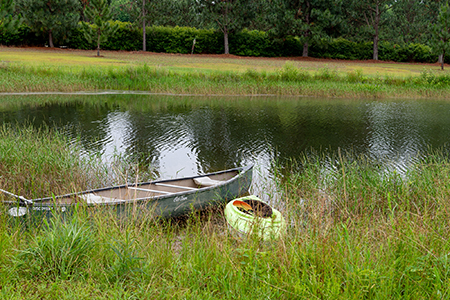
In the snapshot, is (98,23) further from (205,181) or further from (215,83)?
(205,181)

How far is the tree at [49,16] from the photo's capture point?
4828 centimetres

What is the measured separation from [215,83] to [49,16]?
32.4 meters

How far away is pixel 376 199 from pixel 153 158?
680 cm

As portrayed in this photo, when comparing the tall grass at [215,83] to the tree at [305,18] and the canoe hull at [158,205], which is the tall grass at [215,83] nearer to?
the canoe hull at [158,205]

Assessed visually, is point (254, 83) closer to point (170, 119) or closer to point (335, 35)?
point (170, 119)

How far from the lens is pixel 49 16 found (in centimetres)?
4847

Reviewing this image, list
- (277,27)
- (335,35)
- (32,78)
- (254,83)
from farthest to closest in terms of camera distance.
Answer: (335,35) < (277,27) < (254,83) < (32,78)

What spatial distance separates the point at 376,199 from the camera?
274 inches

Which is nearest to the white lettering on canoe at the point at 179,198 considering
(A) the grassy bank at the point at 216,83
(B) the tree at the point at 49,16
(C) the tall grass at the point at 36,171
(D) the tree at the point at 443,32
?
(C) the tall grass at the point at 36,171

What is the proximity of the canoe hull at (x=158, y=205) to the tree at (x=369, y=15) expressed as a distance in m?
50.8

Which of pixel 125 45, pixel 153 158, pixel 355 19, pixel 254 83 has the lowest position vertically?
pixel 153 158

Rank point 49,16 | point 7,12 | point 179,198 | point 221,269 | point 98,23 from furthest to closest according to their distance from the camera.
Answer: point 49,16 < point 98,23 < point 7,12 < point 179,198 < point 221,269

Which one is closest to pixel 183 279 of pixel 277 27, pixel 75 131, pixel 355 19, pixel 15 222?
pixel 15 222

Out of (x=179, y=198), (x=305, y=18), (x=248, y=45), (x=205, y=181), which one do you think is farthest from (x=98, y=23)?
(x=179, y=198)
